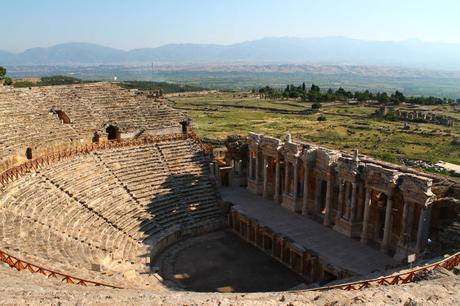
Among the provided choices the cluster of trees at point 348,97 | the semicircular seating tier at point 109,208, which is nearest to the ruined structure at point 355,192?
the semicircular seating tier at point 109,208

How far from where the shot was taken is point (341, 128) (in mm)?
68688

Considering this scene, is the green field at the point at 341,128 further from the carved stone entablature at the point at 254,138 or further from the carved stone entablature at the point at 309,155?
the carved stone entablature at the point at 309,155

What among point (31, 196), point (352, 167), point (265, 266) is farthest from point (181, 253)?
point (352, 167)

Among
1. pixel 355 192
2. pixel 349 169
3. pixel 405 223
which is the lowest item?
pixel 405 223

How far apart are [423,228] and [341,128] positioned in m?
48.0

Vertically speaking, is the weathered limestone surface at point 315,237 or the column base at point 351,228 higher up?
the column base at point 351,228

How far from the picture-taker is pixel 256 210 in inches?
1193

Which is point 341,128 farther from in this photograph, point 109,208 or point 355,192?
point 109,208

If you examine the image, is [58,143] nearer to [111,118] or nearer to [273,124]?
[111,118]

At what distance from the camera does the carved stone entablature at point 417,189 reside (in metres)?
21.4

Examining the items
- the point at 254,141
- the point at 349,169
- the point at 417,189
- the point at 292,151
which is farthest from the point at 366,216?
the point at 254,141

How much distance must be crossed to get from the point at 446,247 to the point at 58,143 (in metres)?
24.7

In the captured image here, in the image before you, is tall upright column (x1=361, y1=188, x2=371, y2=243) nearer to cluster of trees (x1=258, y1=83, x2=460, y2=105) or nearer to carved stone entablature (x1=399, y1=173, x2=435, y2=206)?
carved stone entablature (x1=399, y1=173, x2=435, y2=206)

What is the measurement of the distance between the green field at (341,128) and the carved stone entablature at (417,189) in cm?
2362
